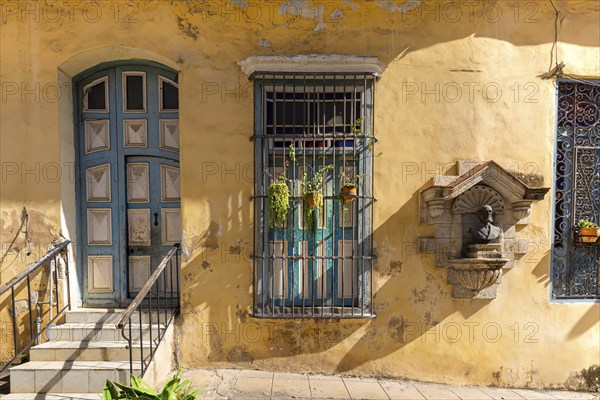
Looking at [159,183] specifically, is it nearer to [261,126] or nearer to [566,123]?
[261,126]

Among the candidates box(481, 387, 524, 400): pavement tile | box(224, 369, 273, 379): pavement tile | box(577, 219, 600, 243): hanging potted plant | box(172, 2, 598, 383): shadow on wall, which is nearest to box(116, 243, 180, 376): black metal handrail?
box(172, 2, 598, 383): shadow on wall

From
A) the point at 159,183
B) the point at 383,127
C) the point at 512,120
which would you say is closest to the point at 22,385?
the point at 159,183

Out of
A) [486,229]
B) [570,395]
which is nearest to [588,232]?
[486,229]

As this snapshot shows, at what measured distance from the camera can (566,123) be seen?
185 inches

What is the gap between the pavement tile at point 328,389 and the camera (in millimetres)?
4156

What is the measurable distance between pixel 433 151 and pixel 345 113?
1.14 metres

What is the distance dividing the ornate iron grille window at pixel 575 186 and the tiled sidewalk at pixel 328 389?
131 cm

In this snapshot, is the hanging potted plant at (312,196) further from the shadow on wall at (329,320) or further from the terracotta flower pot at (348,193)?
the shadow on wall at (329,320)

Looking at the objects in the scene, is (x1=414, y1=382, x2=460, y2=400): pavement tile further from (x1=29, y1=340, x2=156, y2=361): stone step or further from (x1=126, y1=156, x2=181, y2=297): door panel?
(x1=126, y1=156, x2=181, y2=297): door panel

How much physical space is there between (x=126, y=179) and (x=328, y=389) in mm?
3456

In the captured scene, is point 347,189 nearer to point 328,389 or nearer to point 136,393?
point 328,389

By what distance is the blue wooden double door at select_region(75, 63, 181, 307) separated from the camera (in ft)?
15.8

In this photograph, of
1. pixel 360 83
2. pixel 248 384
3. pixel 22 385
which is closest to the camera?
pixel 22 385

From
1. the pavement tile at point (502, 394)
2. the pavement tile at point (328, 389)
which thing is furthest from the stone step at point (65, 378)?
the pavement tile at point (502, 394)
